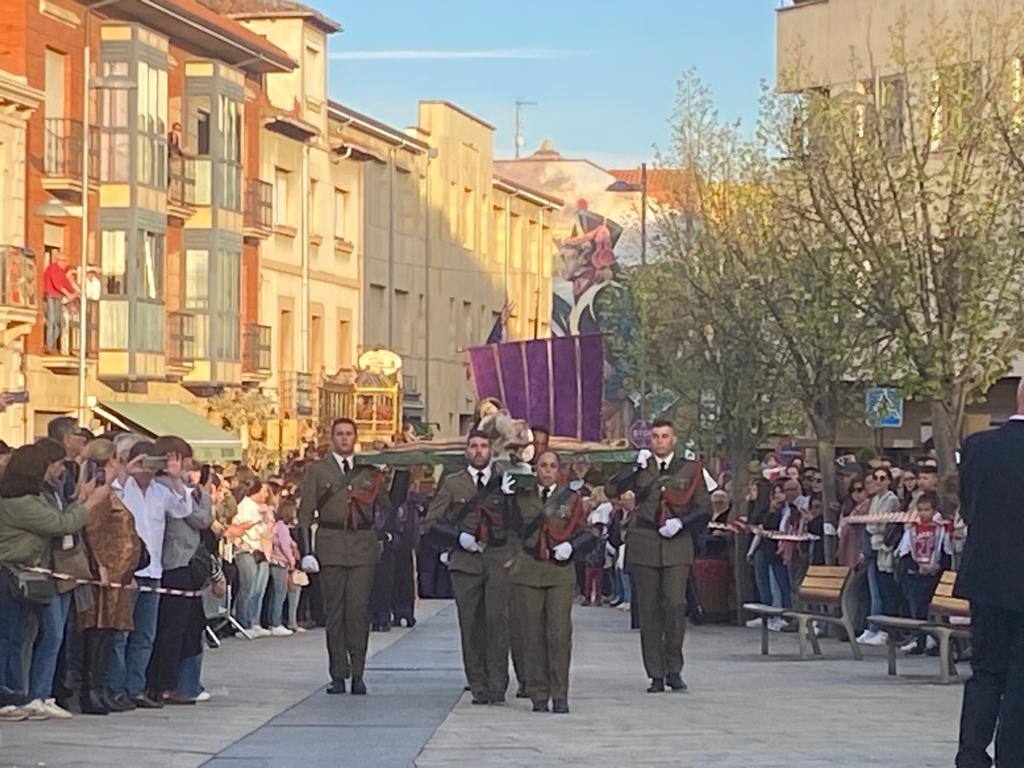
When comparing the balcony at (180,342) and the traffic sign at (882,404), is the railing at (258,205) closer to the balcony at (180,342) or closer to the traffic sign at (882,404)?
the balcony at (180,342)

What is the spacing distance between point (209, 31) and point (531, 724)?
3719 centimetres

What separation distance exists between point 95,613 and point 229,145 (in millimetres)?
37489

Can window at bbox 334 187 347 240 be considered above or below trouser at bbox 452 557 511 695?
above

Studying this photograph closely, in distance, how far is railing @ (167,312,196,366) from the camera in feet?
171

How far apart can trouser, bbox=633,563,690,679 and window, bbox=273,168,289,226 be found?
40562 millimetres

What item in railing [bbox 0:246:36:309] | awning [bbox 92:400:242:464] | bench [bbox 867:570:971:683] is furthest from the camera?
awning [bbox 92:400:242:464]

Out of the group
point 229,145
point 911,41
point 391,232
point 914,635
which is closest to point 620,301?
point 391,232

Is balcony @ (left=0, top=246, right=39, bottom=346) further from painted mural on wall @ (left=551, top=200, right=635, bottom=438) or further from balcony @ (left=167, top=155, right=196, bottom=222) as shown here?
painted mural on wall @ (left=551, top=200, right=635, bottom=438)

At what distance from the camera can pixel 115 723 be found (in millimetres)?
16703

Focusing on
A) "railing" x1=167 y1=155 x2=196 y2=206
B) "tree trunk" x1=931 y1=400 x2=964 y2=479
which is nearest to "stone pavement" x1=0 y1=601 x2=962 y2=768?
Answer: "tree trunk" x1=931 y1=400 x2=964 y2=479

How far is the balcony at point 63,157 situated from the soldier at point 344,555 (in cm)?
2706

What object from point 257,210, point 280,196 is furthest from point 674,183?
point 280,196

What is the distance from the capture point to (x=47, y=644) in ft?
53.8

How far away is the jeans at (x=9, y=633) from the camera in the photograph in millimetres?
16219
